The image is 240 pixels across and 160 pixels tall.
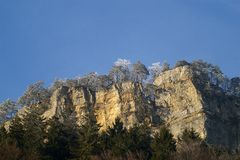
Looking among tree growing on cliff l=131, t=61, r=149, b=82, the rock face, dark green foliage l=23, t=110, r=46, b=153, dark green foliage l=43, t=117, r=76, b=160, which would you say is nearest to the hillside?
the rock face

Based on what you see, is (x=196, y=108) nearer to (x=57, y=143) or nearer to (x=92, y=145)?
(x=92, y=145)

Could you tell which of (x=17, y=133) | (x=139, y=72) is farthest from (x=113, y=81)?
(x=17, y=133)

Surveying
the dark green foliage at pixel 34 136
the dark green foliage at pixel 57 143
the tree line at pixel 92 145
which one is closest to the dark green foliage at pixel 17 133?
the tree line at pixel 92 145

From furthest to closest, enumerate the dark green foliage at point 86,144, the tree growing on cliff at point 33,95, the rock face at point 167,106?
the tree growing on cliff at point 33,95
the rock face at point 167,106
the dark green foliage at point 86,144

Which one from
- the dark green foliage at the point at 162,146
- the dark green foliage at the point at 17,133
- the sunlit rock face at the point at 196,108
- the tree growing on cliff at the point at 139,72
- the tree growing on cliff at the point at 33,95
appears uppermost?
the tree growing on cliff at the point at 139,72

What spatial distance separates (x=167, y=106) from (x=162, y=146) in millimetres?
55748

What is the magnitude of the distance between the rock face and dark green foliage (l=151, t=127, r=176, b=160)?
4153 centimetres

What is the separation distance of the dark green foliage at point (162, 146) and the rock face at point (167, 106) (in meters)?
41.5

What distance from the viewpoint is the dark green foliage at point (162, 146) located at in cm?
4926

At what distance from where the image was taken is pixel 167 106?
355ft

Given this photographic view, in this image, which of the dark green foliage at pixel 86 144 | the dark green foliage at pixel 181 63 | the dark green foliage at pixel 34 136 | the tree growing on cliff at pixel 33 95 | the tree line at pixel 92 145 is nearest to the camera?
the tree line at pixel 92 145

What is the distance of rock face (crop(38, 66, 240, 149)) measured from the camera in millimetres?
101062

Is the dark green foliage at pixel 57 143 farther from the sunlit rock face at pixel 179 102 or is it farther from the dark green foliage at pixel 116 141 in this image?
the sunlit rock face at pixel 179 102

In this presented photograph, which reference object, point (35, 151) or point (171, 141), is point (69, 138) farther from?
point (171, 141)
